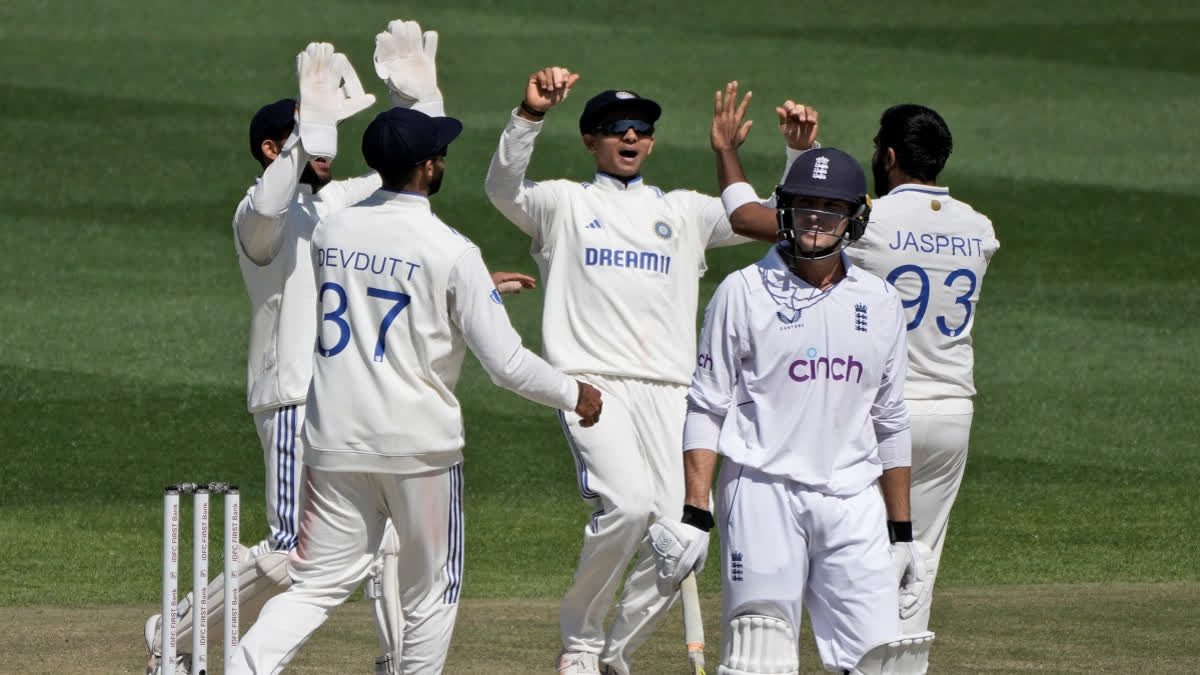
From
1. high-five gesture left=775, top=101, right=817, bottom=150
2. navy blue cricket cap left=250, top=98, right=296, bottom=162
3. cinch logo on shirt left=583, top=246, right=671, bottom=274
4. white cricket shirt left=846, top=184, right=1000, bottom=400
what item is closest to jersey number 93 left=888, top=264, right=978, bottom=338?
white cricket shirt left=846, top=184, right=1000, bottom=400

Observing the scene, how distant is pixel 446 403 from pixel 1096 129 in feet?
64.9

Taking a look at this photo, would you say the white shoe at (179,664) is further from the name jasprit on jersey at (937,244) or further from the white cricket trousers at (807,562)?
the name jasprit on jersey at (937,244)

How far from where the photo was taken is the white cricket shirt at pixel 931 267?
699cm

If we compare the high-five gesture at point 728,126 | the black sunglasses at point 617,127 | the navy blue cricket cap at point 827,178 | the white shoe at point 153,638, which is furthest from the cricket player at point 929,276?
the white shoe at point 153,638

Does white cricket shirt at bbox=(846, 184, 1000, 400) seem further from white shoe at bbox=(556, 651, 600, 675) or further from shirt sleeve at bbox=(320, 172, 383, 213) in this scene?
shirt sleeve at bbox=(320, 172, 383, 213)

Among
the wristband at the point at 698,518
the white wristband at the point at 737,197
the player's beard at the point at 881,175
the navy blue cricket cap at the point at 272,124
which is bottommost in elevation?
the wristband at the point at 698,518

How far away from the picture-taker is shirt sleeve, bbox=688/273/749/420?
563 centimetres

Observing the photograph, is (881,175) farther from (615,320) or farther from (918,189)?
(615,320)

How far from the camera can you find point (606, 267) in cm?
759

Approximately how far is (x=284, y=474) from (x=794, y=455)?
2.34m

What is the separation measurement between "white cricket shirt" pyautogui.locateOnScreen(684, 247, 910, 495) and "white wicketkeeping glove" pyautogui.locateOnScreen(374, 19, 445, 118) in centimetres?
234

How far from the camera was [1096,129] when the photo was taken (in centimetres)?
2462

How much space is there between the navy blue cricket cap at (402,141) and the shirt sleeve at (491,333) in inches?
14.1

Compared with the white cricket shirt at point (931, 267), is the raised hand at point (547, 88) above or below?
above
